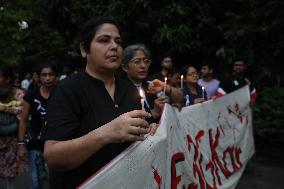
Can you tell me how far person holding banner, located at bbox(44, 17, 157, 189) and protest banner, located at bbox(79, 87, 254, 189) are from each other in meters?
0.14

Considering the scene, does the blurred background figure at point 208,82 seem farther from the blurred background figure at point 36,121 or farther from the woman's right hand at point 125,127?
the woman's right hand at point 125,127

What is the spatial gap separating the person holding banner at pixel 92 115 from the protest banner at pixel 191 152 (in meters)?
0.14

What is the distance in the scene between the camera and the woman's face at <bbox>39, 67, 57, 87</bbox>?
503cm

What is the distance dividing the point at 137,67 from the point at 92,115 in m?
2.01

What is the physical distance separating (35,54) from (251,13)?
49.8 ft

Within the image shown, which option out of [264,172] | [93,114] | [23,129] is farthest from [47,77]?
[264,172]

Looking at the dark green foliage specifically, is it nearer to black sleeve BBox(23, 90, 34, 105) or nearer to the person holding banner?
black sleeve BBox(23, 90, 34, 105)

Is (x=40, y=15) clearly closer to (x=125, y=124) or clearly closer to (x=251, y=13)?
(x=251, y=13)

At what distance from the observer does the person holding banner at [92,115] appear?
1.97 m

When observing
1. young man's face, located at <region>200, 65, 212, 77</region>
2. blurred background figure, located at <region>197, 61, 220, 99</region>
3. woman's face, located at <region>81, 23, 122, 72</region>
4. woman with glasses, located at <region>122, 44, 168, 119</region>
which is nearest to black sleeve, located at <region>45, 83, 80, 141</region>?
woman's face, located at <region>81, 23, 122, 72</region>

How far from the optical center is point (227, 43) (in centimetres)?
1070

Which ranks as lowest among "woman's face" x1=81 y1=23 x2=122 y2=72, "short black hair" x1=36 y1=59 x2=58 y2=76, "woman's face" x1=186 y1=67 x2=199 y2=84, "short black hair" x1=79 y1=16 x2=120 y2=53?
"woman's face" x1=186 y1=67 x2=199 y2=84

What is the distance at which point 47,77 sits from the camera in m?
5.06

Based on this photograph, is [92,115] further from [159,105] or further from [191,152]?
[191,152]
